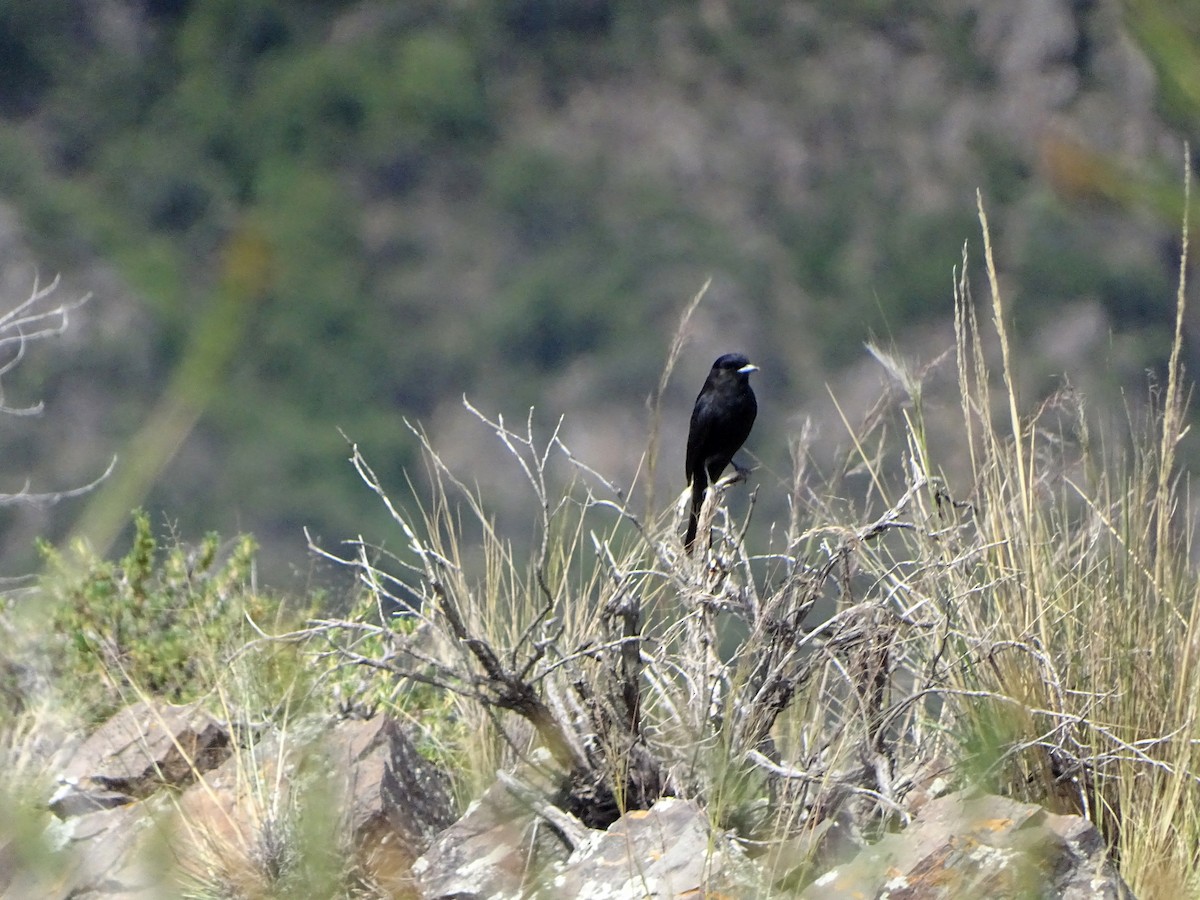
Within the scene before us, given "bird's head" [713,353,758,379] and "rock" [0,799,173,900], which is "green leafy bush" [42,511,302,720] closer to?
"rock" [0,799,173,900]

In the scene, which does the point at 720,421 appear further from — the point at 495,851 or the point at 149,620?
the point at 495,851

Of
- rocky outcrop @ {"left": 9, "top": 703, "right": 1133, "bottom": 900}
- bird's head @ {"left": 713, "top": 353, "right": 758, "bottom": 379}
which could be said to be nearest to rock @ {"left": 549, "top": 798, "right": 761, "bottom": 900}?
rocky outcrop @ {"left": 9, "top": 703, "right": 1133, "bottom": 900}

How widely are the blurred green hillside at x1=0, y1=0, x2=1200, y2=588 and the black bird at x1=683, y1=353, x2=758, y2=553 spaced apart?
19.0m

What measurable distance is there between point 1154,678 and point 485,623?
1.67m

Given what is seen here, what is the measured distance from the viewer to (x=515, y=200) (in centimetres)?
4034

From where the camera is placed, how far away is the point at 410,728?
4605 millimetres

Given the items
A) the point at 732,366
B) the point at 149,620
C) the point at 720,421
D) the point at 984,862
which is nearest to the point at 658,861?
the point at 984,862

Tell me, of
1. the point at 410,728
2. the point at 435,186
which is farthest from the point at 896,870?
the point at 435,186

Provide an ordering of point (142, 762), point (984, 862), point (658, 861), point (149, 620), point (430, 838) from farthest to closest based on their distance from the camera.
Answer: point (149, 620) → point (142, 762) → point (430, 838) → point (658, 861) → point (984, 862)

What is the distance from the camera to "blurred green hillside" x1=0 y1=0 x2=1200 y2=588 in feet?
99.1

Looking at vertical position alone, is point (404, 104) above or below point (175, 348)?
above

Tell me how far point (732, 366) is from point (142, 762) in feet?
9.09

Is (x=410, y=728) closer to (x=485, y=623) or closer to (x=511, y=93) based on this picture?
(x=485, y=623)

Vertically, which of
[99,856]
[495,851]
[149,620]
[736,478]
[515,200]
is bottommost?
[515,200]
